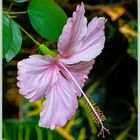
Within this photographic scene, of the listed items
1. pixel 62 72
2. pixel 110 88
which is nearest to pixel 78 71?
pixel 62 72

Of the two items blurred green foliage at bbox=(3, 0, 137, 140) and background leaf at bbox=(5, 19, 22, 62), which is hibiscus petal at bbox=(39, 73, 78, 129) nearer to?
background leaf at bbox=(5, 19, 22, 62)

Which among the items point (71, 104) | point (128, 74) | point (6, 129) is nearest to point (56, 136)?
point (6, 129)

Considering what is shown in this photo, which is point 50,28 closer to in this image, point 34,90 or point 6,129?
point 34,90

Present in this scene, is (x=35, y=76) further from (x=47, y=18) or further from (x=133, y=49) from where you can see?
(x=133, y=49)

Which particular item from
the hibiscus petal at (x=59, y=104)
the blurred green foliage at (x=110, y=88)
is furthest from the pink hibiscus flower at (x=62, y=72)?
the blurred green foliage at (x=110, y=88)

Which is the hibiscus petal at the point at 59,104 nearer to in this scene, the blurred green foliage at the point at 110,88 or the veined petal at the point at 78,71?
the veined petal at the point at 78,71
